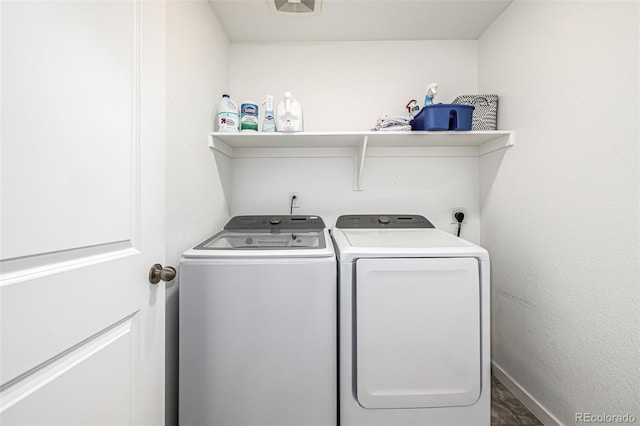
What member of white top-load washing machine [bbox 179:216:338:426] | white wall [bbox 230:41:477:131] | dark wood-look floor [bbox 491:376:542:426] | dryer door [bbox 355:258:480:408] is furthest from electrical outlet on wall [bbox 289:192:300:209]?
dark wood-look floor [bbox 491:376:542:426]

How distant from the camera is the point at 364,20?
182cm


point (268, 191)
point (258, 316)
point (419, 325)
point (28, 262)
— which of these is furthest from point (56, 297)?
point (268, 191)

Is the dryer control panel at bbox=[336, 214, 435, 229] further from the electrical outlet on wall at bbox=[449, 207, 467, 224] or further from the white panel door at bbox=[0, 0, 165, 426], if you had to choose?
the white panel door at bbox=[0, 0, 165, 426]

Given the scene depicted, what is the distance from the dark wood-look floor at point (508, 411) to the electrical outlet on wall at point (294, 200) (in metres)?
1.71

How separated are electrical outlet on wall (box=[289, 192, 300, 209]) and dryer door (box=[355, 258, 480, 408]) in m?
0.96

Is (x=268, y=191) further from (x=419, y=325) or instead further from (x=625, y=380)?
(x=625, y=380)

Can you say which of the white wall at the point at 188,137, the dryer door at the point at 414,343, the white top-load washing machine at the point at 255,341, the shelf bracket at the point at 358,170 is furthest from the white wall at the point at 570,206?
the white wall at the point at 188,137

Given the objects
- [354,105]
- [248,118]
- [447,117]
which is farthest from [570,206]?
[248,118]

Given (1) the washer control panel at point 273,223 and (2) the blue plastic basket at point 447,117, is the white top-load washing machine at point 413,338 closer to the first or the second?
(1) the washer control panel at point 273,223

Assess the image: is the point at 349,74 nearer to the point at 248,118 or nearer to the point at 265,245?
the point at 248,118

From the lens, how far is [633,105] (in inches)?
40.5

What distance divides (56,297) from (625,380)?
188 cm

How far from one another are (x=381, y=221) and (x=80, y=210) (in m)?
1.61

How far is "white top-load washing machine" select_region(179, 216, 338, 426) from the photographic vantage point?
1.21 m
